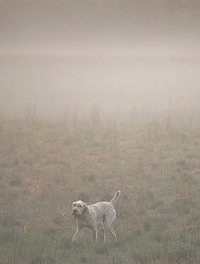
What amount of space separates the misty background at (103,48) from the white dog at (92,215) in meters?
8.32

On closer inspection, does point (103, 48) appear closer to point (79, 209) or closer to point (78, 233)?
point (78, 233)

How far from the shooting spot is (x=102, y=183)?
730 centimetres

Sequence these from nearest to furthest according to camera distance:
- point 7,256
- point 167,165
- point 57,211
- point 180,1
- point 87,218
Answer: point 7,256, point 87,218, point 57,211, point 167,165, point 180,1

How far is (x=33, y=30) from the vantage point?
15.0 m

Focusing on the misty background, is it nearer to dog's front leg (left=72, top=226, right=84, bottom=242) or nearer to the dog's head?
dog's front leg (left=72, top=226, right=84, bottom=242)

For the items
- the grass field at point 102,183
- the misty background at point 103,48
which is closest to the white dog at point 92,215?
the grass field at point 102,183

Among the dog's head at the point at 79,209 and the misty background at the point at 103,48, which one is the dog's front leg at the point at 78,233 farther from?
the misty background at the point at 103,48

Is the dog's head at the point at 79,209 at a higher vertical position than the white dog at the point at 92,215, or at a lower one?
higher

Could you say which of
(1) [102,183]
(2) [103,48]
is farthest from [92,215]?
(2) [103,48]

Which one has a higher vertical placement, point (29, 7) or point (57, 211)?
point (29, 7)

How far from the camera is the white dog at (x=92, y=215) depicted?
456 cm

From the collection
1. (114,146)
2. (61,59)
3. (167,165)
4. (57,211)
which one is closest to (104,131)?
(114,146)

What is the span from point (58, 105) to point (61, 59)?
286cm

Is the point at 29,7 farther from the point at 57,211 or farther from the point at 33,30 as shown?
the point at 57,211
